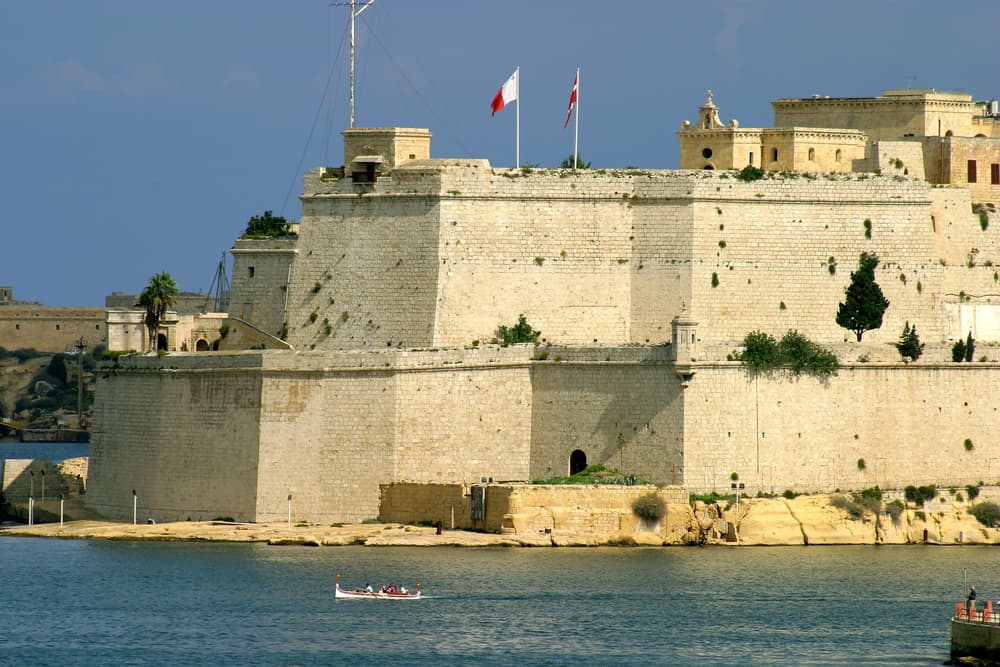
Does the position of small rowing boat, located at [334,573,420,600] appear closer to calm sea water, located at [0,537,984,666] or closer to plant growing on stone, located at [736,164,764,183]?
calm sea water, located at [0,537,984,666]

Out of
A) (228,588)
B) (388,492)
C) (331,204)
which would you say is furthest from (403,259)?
(228,588)

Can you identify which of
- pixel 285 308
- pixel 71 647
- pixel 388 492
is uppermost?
pixel 285 308

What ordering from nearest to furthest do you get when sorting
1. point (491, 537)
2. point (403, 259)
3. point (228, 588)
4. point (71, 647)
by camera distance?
point (71, 647) → point (228, 588) → point (491, 537) → point (403, 259)

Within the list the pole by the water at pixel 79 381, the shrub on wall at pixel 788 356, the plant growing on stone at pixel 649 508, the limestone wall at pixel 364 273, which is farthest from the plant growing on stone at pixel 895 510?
the pole by the water at pixel 79 381

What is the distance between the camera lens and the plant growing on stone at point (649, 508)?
176 ft

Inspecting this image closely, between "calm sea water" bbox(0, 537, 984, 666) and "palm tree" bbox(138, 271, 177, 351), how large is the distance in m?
6.49

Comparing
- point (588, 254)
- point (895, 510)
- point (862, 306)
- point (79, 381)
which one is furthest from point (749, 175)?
point (79, 381)

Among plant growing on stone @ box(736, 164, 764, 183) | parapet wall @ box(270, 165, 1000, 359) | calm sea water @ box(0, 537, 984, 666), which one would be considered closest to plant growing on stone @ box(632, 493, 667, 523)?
calm sea water @ box(0, 537, 984, 666)

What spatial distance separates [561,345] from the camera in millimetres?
57531

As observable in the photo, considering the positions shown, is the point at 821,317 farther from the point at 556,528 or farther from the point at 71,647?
the point at 71,647

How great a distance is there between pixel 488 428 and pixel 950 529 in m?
10.3

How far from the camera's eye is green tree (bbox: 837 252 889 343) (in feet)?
190

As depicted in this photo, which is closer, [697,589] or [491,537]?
[697,589]

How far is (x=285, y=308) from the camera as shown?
59906 mm
